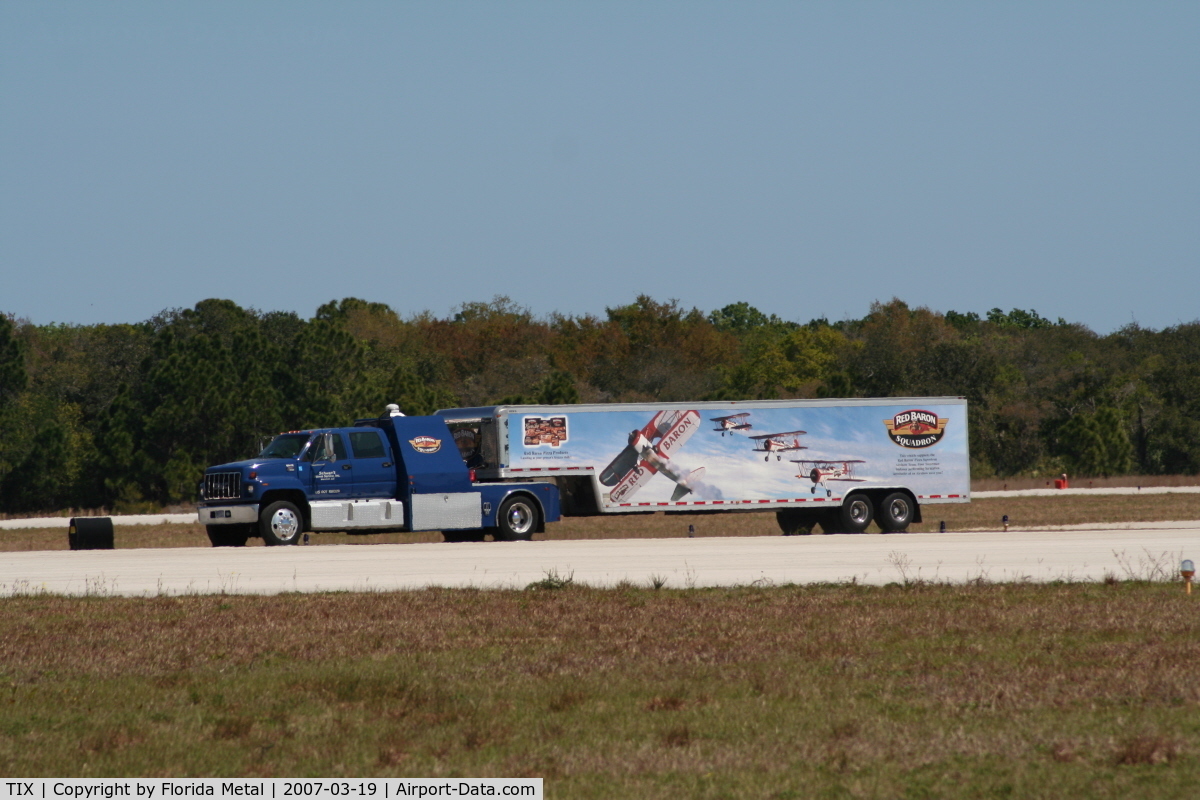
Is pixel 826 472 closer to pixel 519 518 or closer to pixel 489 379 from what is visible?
pixel 519 518

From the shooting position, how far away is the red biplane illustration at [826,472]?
31.9 m

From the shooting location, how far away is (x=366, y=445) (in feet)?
95.8

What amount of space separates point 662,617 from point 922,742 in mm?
5949

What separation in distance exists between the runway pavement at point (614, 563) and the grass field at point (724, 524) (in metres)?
8.03

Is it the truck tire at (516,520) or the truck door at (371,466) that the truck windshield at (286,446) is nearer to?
the truck door at (371,466)

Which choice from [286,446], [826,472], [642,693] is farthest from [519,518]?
[642,693]

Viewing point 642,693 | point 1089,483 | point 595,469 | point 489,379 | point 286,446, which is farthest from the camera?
point 489,379

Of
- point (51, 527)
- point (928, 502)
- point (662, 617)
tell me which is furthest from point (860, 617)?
point (51, 527)

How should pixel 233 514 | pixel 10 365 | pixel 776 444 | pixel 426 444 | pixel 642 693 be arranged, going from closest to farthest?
pixel 642 693
pixel 233 514
pixel 426 444
pixel 776 444
pixel 10 365

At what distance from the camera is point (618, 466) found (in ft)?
101

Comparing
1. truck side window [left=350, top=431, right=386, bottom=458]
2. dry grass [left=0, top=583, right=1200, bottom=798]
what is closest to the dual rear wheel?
truck side window [left=350, top=431, right=386, bottom=458]

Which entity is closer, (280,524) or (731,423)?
(280,524)

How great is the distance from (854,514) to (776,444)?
2444 mm

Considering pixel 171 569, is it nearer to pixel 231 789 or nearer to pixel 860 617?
pixel 860 617
